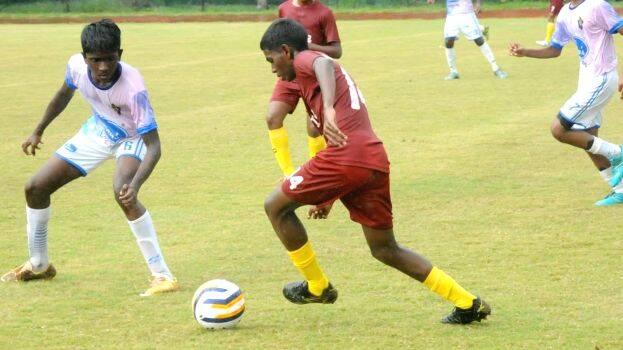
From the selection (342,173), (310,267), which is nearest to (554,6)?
(310,267)

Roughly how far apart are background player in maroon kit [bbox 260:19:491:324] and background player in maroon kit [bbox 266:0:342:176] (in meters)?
3.42

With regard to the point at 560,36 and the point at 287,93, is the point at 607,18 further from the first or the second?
the point at 287,93

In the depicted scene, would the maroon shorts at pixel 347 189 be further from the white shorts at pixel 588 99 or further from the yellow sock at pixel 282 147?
the white shorts at pixel 588 99

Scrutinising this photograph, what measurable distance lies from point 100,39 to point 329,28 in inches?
167

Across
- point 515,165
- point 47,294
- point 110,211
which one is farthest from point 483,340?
point 515,165

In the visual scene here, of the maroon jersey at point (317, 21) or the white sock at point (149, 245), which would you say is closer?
the white sock at point (149, 245)

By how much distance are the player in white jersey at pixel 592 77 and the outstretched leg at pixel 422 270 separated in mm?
3967

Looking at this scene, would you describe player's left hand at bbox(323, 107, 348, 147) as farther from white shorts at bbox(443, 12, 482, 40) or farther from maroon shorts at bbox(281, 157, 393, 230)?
white shorts at bbox(443, 12, 482, 40)

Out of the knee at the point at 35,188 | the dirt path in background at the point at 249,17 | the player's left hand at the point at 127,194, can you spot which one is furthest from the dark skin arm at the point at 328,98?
the dirt path in background at the point at 249,17

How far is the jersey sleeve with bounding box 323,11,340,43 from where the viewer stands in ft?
35.2

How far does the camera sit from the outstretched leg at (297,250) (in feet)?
20.7

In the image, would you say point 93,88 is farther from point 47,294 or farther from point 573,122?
point 573,122

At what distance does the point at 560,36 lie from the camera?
400 inches

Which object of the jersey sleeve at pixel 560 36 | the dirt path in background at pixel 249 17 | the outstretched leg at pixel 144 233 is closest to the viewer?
the outstretched leg at pixel 144 233
